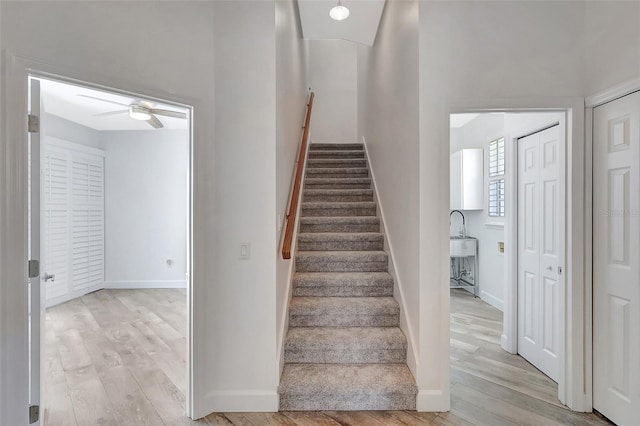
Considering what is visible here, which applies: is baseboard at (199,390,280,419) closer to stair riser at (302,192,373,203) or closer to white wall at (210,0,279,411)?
white wall at (210,0,279,411)

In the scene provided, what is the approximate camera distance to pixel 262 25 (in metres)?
2.19

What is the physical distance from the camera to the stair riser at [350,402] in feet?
6.98

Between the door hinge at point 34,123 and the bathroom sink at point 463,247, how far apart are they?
487cm

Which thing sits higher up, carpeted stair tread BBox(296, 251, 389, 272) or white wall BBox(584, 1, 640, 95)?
white wall BBox(584, 1, 640, 95)

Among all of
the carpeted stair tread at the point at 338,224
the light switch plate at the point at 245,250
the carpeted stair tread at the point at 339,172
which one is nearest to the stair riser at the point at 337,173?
the carpeted stair tread at the point at 339,172

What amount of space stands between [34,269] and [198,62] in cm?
157

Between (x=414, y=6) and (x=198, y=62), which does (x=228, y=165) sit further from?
(x=414, y=6)

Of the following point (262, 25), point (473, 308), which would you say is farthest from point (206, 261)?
point (473, 308)

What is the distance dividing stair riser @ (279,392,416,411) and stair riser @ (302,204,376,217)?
2091mm

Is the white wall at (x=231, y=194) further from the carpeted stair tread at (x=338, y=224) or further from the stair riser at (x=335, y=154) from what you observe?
the stair riser at (x=335, y=154)

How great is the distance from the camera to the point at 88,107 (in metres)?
4.34

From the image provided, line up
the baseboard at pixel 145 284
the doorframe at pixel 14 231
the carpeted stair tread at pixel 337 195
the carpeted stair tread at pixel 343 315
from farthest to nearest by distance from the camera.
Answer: the baseboard at pixel 145 284
the carpeted stair tread at pixel 337 195
the carpeted stair tread at pixel 343 315
the doorframe at pixel 14 231

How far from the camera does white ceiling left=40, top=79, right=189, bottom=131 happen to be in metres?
3.71

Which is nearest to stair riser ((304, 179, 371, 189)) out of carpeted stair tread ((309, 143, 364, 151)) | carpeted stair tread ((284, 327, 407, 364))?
carpeted stair tread ((309, 143, 364, 151))
